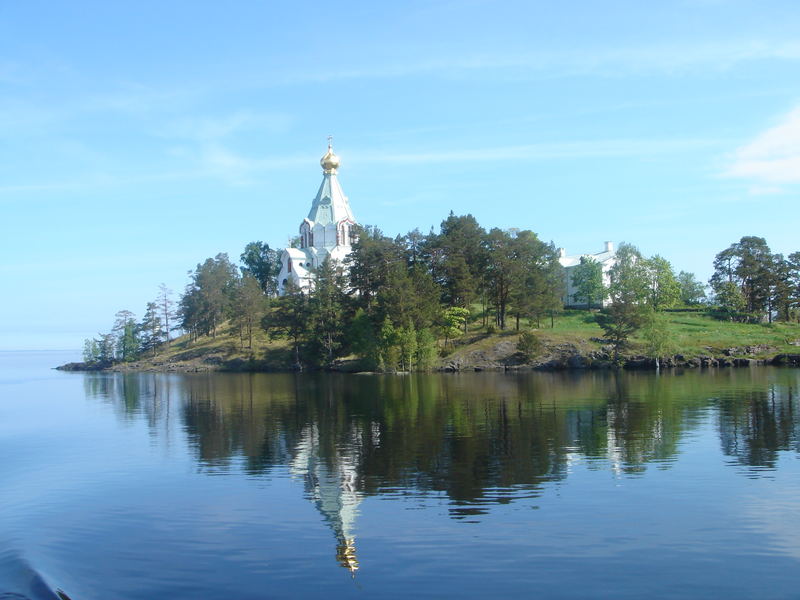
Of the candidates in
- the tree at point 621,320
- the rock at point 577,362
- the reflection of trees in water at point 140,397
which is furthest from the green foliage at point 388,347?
the tree at point 621,320

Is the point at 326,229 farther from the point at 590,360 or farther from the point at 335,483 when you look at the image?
the point at 335,483

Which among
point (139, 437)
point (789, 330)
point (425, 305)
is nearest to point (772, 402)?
point (139, 437)

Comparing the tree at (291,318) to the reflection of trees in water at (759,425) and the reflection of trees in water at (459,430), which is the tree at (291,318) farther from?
the reflection of trees in water at (759,425)

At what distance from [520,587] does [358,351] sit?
73496 mm

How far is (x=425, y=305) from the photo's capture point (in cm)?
8394

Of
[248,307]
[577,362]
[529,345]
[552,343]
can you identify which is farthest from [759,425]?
[248,307]

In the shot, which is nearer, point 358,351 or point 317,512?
point 317,512

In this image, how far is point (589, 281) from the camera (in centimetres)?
10525

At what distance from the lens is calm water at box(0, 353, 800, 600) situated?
14.0 m

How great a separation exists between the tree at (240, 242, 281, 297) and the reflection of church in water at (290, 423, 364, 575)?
101m

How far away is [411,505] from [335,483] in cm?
391

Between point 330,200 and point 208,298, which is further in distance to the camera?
point 330,200

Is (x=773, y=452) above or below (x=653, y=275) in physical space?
below

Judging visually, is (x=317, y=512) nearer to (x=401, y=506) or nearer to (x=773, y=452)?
(x=401, y=506)
